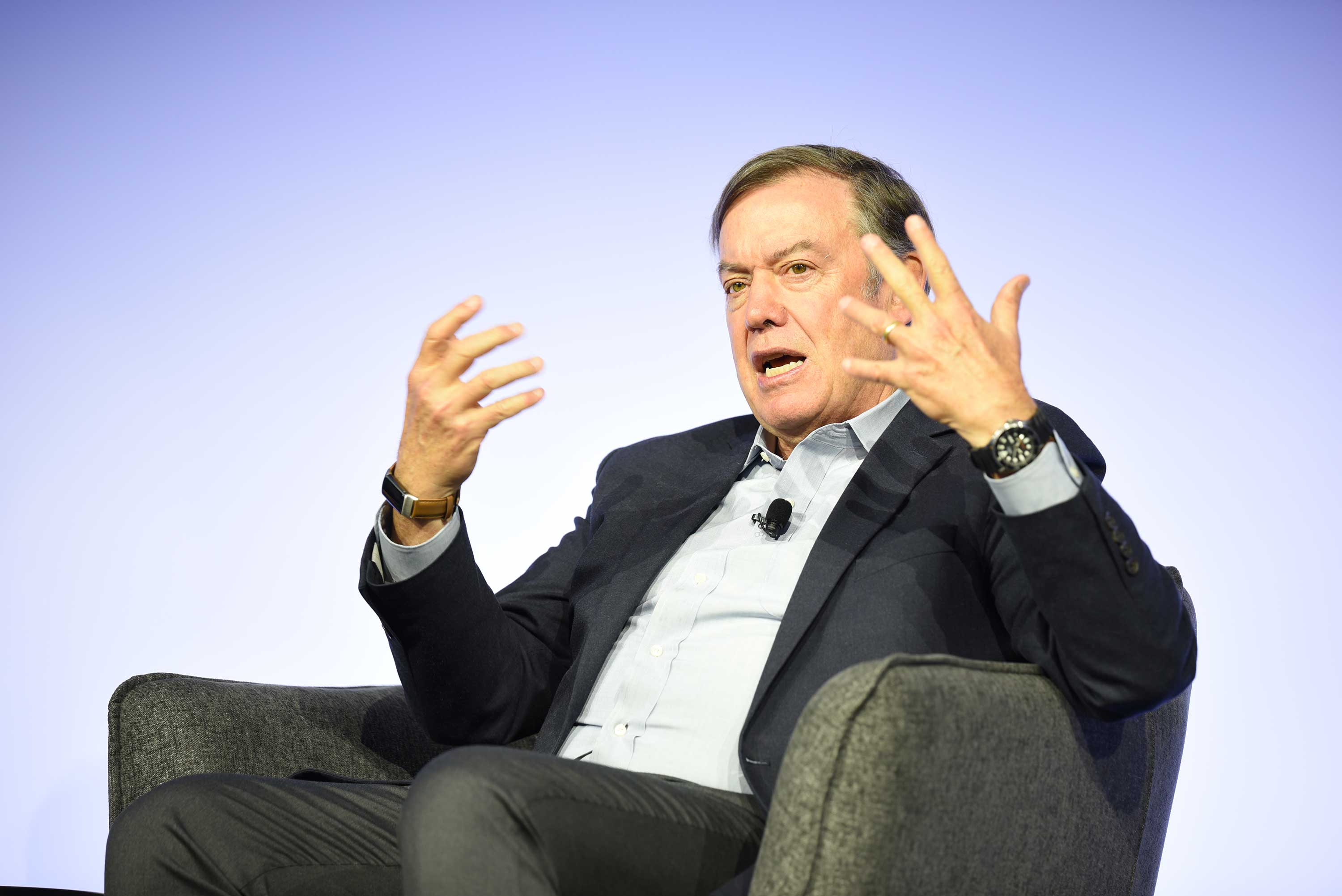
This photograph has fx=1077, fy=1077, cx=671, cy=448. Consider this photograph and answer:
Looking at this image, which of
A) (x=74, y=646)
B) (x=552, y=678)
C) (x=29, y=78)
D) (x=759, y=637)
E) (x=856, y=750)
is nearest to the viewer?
(x=856, y=750)

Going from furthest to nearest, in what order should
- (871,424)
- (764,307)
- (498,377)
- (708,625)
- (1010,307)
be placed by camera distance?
1. (764,307)
2. (871,424)
3. (708,625)
4. (498,377)
5. (1010,307)

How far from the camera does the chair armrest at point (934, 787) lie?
0.89 meters

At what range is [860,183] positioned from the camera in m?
1.79

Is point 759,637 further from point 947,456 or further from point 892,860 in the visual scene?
point 892,860

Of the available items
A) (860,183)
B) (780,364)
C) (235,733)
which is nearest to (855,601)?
(780,364)

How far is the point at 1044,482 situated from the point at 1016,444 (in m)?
0.05

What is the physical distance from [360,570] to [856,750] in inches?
32.7

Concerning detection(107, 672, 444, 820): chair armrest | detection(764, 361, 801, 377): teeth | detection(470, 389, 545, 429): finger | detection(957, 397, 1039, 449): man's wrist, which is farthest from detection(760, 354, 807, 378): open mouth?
detection(107, 672, 444, 820): chair armrest

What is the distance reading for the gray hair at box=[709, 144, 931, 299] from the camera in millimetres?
1772

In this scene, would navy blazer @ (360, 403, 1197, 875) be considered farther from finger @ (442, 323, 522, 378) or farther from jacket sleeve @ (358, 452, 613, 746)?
finger @ (442, 323, 522, 378)

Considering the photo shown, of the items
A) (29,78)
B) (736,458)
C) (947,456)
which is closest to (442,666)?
(736,458)

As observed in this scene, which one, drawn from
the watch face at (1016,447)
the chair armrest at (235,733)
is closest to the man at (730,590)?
the watch face at (1016,447)

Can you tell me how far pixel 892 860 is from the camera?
91 cm

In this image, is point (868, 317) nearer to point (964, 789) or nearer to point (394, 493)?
point (964, 789)
